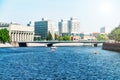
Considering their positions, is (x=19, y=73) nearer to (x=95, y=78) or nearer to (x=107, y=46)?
(x=95, y=78)

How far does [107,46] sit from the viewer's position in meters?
164

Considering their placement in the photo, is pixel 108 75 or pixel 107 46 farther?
pixel 107 46

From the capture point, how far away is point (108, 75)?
56.7 meters

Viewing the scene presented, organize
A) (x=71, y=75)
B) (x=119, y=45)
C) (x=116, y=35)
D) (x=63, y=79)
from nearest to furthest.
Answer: (x=63, y=79)
(x=71, y=75)
(x=119, y=45)
(x=116, y=35)

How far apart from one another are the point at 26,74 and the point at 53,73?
462 centimetres

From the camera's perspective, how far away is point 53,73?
5888 cm

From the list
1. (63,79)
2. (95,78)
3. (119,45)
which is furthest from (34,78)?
(119,45)

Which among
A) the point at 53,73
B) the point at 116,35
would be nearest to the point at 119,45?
the point at 116,35

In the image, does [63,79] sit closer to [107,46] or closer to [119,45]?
[119,45]

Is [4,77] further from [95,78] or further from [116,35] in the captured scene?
[116,35]

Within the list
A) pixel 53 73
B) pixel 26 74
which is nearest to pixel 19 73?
pixel 26 74

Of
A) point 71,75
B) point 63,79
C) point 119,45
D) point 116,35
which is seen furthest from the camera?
point 116,35

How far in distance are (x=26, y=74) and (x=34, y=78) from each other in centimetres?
462

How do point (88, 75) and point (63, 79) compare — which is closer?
point (63, 79)
